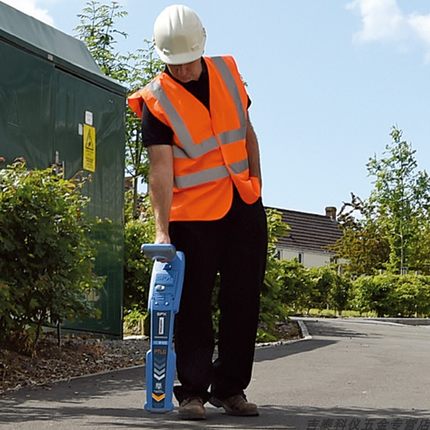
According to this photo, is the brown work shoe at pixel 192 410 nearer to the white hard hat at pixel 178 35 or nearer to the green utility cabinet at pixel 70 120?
the white hard hat at pixel 178 35

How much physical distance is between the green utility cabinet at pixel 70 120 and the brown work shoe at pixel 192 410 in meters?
4.43

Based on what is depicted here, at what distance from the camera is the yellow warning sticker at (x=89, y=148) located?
10.6 m

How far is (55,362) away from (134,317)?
4501 mm

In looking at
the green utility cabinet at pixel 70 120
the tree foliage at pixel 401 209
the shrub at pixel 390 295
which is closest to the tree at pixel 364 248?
the tree foliage at pixel 401 209

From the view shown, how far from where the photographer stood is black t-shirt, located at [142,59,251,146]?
540 centimetres

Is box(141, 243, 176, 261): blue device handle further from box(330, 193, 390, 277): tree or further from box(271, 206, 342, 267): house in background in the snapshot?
box(271, 206, 342, 267): house in background

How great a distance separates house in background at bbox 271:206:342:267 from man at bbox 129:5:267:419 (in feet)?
205

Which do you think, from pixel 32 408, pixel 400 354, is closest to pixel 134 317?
pixel 400 354

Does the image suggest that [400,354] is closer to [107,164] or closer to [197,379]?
[107,164]

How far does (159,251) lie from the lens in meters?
5.12

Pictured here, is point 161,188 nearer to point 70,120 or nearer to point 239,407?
point 239,407

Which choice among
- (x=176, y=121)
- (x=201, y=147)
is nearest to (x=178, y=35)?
(x=176, y=121)

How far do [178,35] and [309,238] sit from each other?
68062 mm

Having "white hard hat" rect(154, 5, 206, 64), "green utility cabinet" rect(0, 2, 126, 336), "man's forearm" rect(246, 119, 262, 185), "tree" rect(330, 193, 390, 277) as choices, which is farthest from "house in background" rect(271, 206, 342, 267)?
"white hard hat" rect(154, 5, 206, 64)
